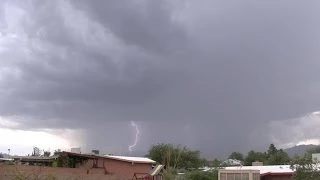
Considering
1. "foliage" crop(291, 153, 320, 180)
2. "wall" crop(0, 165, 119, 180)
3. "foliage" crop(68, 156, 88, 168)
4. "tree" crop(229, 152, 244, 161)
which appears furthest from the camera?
"tree" crop(229, 152, 244, 161)

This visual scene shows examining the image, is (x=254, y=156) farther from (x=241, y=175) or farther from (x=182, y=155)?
(x=241, y=175)

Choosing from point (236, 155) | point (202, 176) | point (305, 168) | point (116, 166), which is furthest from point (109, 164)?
point (236, 155)

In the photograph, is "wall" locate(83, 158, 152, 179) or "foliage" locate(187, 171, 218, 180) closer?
"foliage" locate(187, 171, 218, 180)

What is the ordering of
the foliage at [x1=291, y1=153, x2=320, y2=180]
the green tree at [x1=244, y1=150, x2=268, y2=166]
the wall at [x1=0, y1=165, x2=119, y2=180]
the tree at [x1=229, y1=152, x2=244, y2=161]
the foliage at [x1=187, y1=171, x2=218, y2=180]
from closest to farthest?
the wall at [x1=0, y1=165, x2=119, y2=180], the foliage at [x1=291, y1=153, x2=320, y2=180], the foliage at [x1=187, y1=171, x2=218, y2=180], the green tree at [x1=244, y1=150, x2=268, y2=166], the tree at [x1=229, y1=152, x2=244, y2=161]

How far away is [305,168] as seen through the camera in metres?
38.2

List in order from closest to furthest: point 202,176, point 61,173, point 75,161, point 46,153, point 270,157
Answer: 1. point 61,173
2. point 202,176
3. point 75,161
4. point 46,153
5. point 270,157

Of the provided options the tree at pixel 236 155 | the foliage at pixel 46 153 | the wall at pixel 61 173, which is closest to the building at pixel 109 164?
the wall at pixel 61 173

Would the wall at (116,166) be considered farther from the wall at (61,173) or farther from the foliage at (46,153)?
the foliage at (46,153)

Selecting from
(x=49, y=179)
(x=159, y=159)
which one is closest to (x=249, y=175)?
(x=49, y=179)

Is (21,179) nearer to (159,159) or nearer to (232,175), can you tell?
(232,175)

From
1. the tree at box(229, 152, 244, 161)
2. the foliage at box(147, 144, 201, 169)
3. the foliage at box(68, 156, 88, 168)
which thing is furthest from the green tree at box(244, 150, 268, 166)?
the foliage at box(68, 156, 88, 168)

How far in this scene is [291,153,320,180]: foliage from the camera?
124ft

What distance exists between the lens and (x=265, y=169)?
4903cm

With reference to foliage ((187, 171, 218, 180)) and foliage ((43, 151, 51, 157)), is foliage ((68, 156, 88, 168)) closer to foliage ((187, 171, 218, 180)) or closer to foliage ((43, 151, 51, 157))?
foliage ((43, 151, 51, 157))
